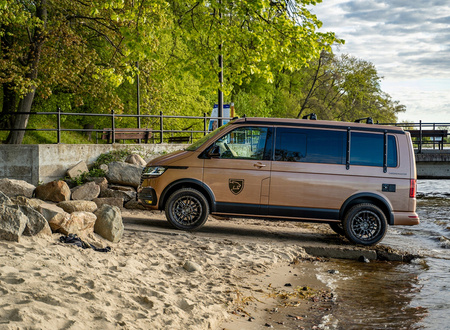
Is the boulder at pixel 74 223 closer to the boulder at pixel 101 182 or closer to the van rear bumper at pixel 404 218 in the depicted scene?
the van rear bumper at pixel 404 218

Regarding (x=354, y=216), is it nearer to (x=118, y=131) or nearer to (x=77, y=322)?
(x=77, y=322)

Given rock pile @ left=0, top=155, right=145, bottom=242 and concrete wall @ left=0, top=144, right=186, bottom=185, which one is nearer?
rock pile @ left=0, top=155, right=145, bottom=242

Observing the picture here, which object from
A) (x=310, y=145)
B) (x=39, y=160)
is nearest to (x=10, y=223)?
(x=310, y=145)

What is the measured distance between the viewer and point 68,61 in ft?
74.3

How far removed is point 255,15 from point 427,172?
670 inches

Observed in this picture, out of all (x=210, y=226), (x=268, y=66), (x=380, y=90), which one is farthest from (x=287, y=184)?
(x=380, y=90)

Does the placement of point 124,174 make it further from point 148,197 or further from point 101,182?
point 148,197

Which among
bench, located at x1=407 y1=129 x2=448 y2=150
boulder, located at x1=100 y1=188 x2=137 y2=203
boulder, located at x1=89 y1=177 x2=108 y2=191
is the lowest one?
boulder, located at x1=100 y1=188 x2=137 y2=203

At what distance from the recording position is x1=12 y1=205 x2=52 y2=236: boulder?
714 cm

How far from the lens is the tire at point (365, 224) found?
34.2 ft

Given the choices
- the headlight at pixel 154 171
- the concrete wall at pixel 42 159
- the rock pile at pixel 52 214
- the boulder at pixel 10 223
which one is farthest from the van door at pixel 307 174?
the concrete wall at pixel 42 159

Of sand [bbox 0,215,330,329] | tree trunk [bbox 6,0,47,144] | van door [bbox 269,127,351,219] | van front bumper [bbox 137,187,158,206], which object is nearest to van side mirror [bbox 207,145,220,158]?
van door [bbox 269,127,351,219]

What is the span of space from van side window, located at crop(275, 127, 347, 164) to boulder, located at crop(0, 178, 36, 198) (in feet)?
21.0

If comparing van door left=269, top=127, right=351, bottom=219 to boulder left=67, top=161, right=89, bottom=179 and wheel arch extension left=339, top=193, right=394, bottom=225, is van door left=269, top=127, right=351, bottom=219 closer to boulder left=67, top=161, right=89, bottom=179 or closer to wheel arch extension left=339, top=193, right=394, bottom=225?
wheel arch extension left=339, top=193, right=394, bottom=225
